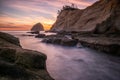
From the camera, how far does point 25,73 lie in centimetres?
499

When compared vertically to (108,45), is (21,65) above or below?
above

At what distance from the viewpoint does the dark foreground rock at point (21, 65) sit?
481 cm

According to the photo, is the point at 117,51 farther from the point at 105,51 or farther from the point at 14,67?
the point at 14,67

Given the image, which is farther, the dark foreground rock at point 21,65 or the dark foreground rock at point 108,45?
the dark foreground rock at point 108,45

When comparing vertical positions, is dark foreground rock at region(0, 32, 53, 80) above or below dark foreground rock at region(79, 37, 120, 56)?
above

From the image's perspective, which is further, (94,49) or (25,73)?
(94,49)

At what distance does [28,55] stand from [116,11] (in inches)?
1142

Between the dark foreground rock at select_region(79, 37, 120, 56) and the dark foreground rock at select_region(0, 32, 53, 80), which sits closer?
the dark foreground rock at select_region(0, 32, 53, 80)

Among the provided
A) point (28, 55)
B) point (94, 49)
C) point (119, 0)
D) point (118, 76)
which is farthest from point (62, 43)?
point (28, 55)

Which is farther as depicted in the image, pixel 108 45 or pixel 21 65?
pixel 108 45

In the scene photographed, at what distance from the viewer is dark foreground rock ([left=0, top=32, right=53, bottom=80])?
4812 millimetres

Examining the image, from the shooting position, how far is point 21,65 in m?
5.79

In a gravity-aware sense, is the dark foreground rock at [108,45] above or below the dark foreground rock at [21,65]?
below

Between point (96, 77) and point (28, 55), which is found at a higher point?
point (28, 55)
